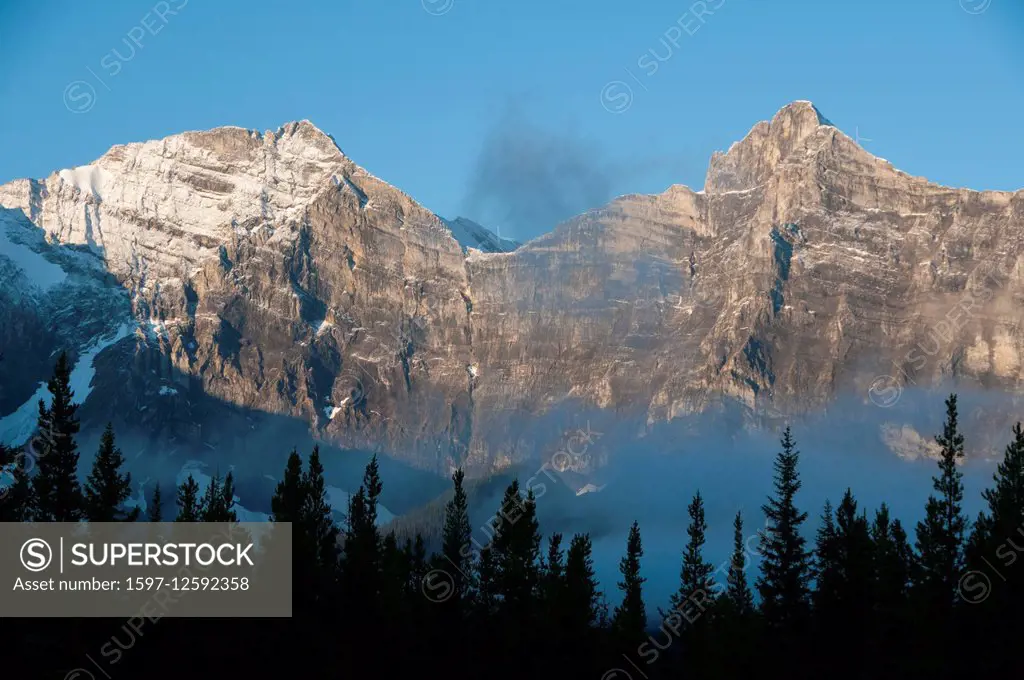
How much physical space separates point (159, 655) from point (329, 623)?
654 inches

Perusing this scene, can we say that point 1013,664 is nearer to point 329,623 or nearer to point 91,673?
point 329,623

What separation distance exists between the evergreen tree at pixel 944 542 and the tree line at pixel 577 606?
0.26 meters

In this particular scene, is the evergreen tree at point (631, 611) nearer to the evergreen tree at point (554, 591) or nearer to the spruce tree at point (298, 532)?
the evergreen tree at point (554, 591)

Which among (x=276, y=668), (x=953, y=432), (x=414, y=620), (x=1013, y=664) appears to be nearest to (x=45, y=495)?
(x=276, y=668)

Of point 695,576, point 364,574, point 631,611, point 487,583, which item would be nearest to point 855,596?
point 631,611

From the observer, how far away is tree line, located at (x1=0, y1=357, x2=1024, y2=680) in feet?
362

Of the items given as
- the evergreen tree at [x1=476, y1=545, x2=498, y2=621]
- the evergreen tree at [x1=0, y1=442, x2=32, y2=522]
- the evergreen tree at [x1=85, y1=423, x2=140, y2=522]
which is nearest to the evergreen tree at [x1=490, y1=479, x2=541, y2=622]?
the evergreen tree at [x1=476, y1=545, x2=498, y2=621]

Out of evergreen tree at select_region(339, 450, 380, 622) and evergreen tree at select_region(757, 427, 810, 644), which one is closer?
evergreen tree at select_region(339, 450, 380, 622)

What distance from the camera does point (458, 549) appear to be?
163750 mm

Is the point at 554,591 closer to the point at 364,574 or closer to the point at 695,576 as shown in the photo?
the point at 364,574

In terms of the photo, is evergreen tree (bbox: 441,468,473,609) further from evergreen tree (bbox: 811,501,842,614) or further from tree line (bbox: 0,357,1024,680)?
evergreen tree (bbox: 811,501,842,614)

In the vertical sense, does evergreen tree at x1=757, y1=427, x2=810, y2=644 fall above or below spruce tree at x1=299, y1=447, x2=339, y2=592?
below

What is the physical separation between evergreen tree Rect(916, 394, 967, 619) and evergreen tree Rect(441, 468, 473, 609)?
1569 inches

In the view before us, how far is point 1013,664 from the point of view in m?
110
